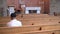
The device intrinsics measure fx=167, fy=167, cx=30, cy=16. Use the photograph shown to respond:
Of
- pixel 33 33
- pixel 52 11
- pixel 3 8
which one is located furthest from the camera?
pixel 52 11

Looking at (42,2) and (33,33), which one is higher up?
(42,2)

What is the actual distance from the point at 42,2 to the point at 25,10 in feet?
4.07

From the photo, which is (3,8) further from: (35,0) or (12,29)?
(12,29)

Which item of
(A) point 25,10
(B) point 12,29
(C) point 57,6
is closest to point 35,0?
(A) point 25,10

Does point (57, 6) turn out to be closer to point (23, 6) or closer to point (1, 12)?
point (23, 6)

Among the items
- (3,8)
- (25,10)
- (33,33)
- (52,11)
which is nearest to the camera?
(33,33)

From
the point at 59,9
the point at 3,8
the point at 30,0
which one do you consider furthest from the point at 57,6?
the point at 3,8

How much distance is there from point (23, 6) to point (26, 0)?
0.47 m

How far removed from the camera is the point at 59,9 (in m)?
9.93

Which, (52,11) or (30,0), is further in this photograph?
(30,0)

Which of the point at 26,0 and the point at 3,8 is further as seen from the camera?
the point at 26,0

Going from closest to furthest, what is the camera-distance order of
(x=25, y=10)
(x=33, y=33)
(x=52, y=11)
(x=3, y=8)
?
1. (x=33, y=33)
2. (x=3, y=8)
3. (x=52, y=11)
4. (x=25, y=10)

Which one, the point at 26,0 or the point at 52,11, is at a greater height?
the point at 26,0

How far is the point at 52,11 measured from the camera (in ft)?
32.1
